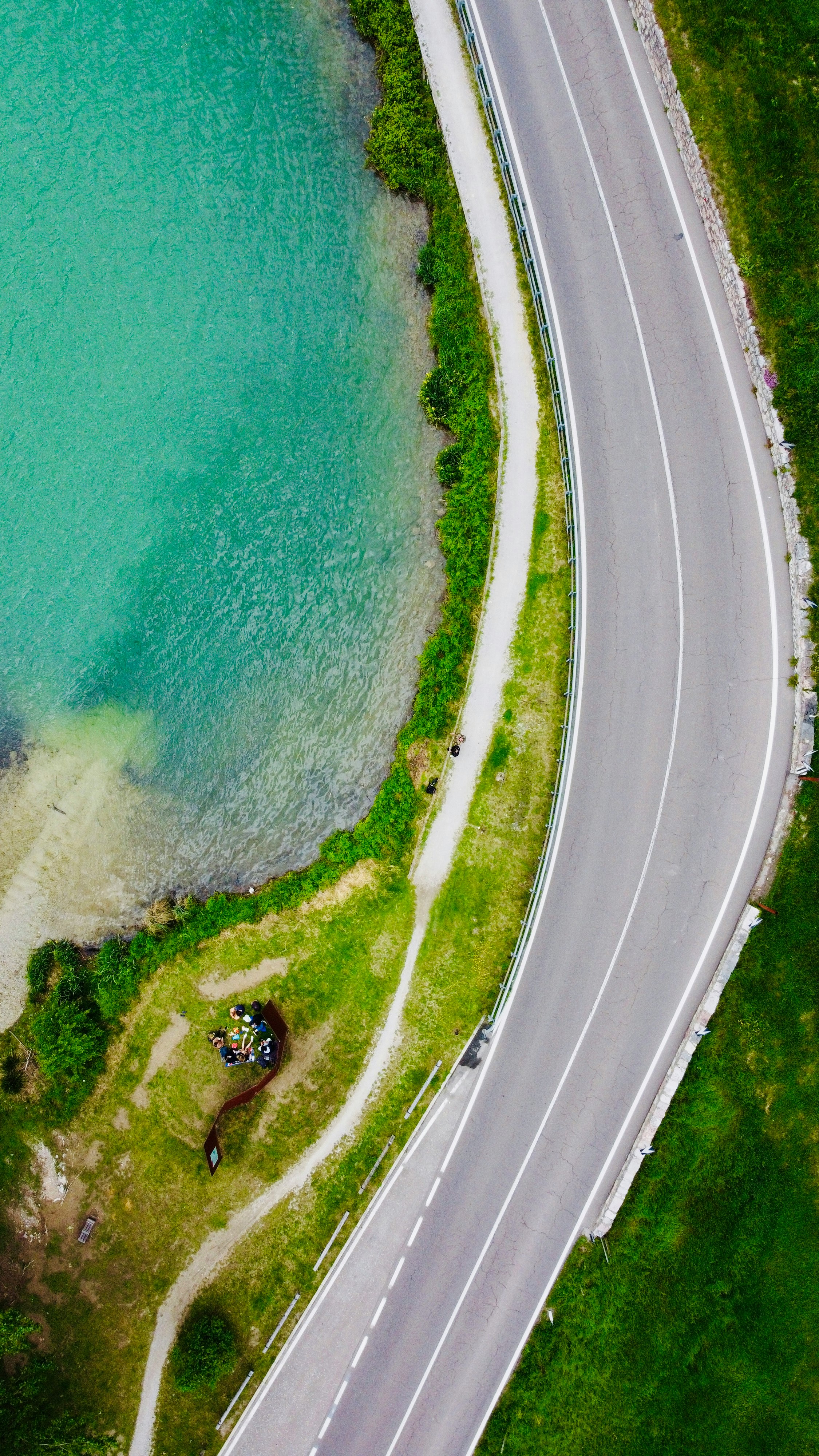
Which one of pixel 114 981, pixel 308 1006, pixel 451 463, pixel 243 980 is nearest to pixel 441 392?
pixel 451 463

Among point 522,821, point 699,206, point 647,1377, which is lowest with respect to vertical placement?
point 647,1377

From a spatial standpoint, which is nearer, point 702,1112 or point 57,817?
point 702,1112

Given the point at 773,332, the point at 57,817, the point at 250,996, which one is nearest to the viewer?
Result: the point at 773,332

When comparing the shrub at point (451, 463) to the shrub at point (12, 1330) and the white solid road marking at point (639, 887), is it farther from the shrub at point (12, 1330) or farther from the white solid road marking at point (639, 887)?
the shrub at point (12, 1330)

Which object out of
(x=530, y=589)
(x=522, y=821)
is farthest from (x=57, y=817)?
(x=530, y=589)

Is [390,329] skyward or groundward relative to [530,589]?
skyward

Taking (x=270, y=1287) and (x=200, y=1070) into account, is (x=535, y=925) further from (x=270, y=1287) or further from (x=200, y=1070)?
(x=270, y=1287)
